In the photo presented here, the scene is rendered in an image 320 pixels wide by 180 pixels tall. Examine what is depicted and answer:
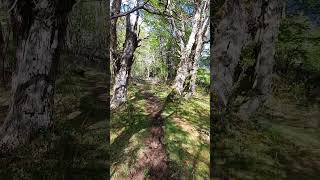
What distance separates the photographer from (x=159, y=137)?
230 inches

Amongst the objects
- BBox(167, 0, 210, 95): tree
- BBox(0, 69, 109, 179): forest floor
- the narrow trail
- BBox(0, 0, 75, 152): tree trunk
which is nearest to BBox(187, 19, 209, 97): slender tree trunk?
BBox(167, 0, 210, 95): tree

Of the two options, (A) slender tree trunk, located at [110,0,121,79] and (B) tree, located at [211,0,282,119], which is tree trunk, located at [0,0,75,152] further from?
(A) slender tree trunk, located at [110,0,121,79]

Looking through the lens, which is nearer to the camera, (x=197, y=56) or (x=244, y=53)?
(x=244, y=53)

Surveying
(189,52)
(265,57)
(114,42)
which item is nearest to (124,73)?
(114,42)

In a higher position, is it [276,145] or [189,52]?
[189,52]

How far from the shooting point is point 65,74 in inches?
137

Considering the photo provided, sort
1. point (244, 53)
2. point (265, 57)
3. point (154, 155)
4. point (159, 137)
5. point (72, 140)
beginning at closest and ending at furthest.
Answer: point (72, 140) → point (265, 57) → point (244, 53) → point (154, 155) → point (159, 137)

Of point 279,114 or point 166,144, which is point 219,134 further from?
point 166,144

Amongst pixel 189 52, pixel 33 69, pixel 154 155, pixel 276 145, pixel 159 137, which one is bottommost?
pixel 154 155

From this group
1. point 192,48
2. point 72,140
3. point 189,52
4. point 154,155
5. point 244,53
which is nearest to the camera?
point 72,140

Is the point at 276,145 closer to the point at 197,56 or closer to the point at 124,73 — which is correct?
the point at 124,73

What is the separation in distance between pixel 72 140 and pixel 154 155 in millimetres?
2269

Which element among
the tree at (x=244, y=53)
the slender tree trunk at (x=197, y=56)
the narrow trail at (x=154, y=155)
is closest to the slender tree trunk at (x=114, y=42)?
the narrow trail at (x=154, y=155)

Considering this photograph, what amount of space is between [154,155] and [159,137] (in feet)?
1.20
